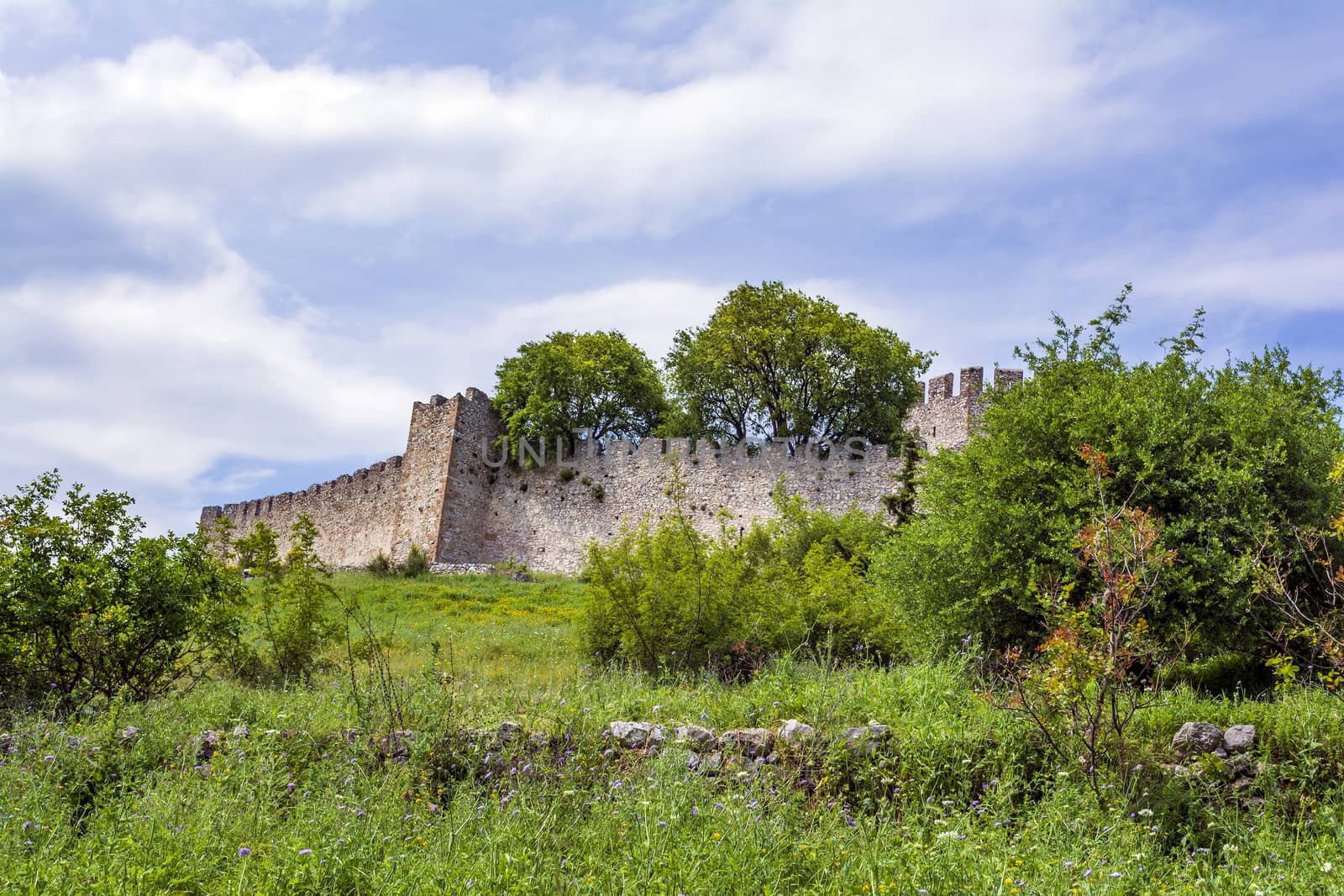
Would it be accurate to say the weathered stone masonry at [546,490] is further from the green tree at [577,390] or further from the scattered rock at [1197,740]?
the scattered rock at [1197,740]

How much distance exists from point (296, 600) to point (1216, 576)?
426 inches

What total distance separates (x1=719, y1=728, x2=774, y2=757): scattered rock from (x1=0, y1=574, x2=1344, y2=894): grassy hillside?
0.78 ft

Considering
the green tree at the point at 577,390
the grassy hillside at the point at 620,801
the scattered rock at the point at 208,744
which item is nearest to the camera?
the grassy hillside at the point at 620,801

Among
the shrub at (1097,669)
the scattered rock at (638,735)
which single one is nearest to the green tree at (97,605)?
the scattered rock at (638,735)

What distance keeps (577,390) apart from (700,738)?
89.5 ft

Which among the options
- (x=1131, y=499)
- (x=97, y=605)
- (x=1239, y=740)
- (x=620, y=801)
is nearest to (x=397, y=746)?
(x=620, y=801)

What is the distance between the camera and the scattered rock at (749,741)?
6.64 m

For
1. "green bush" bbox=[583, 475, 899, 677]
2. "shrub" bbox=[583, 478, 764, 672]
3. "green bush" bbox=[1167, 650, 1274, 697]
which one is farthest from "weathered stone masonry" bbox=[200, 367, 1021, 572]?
"shrub" bbox=[583, 478, 764, 672]

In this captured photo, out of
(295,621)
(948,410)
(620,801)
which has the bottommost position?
(620,801)

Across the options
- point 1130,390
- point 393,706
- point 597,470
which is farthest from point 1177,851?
point 597,470

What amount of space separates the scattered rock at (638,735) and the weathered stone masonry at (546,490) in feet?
60.1

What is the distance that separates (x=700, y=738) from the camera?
22.1 feet

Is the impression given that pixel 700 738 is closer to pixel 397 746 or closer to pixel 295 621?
pixel 397 746

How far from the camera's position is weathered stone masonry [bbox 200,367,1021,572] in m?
25.7
